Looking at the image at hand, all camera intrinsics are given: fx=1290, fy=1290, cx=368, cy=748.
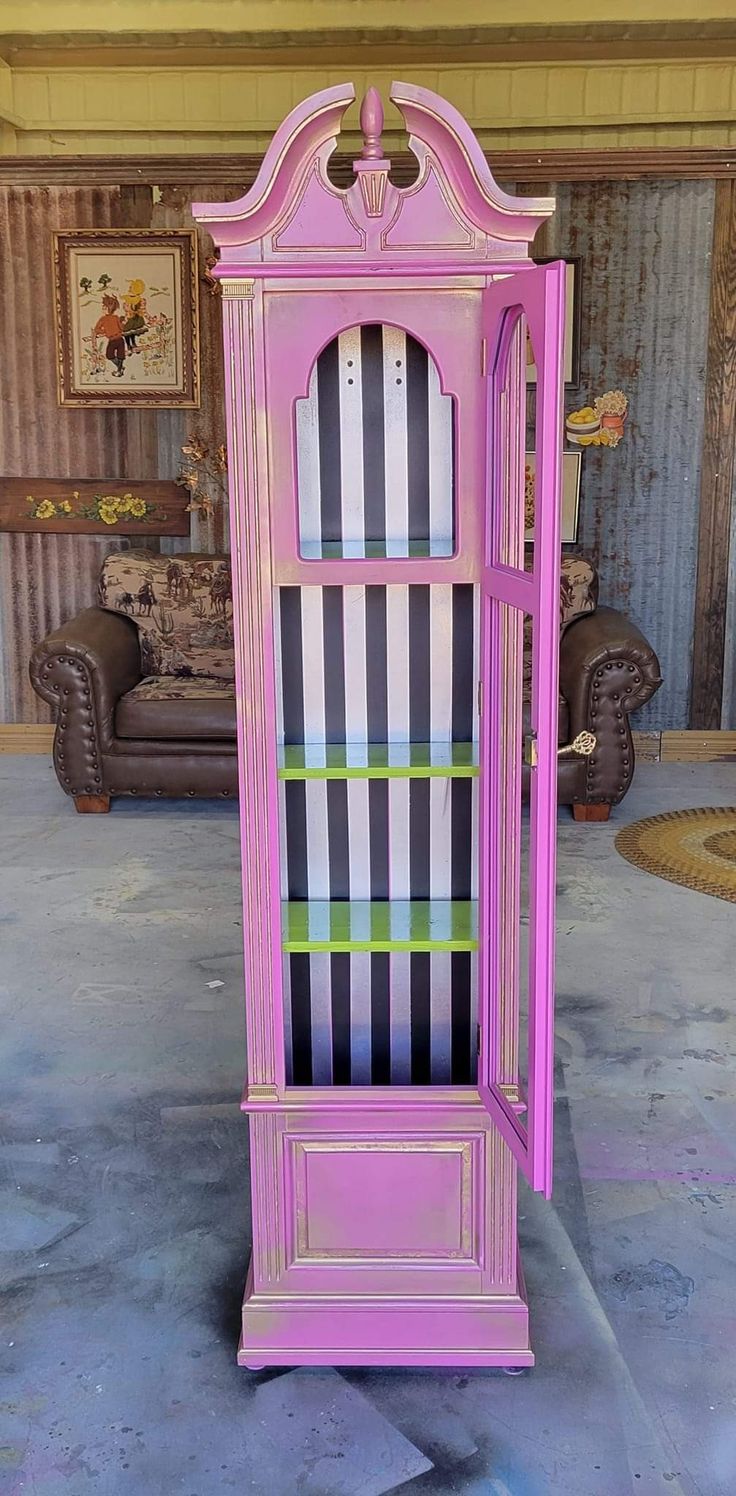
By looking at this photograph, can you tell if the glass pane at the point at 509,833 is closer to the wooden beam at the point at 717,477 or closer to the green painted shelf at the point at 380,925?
the green painted shelf at the point at 380,925

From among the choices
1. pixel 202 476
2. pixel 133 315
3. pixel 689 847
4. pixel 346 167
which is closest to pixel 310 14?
pixel 346 167

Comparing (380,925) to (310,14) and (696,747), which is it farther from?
(310,14)

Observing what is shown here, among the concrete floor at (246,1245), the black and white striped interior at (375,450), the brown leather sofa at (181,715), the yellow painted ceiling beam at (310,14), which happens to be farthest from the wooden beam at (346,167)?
the black and white striped interior at (375,450)

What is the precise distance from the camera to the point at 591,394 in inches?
237

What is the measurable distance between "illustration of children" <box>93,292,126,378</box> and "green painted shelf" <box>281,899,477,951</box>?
4.51 m

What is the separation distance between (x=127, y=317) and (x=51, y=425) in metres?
0.63

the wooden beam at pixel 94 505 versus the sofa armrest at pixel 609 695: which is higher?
the wooden beam at pixel 94 505

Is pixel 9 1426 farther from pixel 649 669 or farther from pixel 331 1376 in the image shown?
pixel 649 669

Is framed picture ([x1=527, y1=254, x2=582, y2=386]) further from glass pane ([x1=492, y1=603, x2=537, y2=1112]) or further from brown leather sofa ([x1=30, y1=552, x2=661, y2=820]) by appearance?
glass pane ([x1=492, y1=603, x2=537, y2=1112])

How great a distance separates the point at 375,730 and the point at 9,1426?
124cm

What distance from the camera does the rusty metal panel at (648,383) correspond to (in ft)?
19.2

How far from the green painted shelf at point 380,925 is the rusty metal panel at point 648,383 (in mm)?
4172

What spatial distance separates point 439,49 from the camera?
6.41 meters

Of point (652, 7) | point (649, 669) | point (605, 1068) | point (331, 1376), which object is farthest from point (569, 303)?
point (331, 1376)
